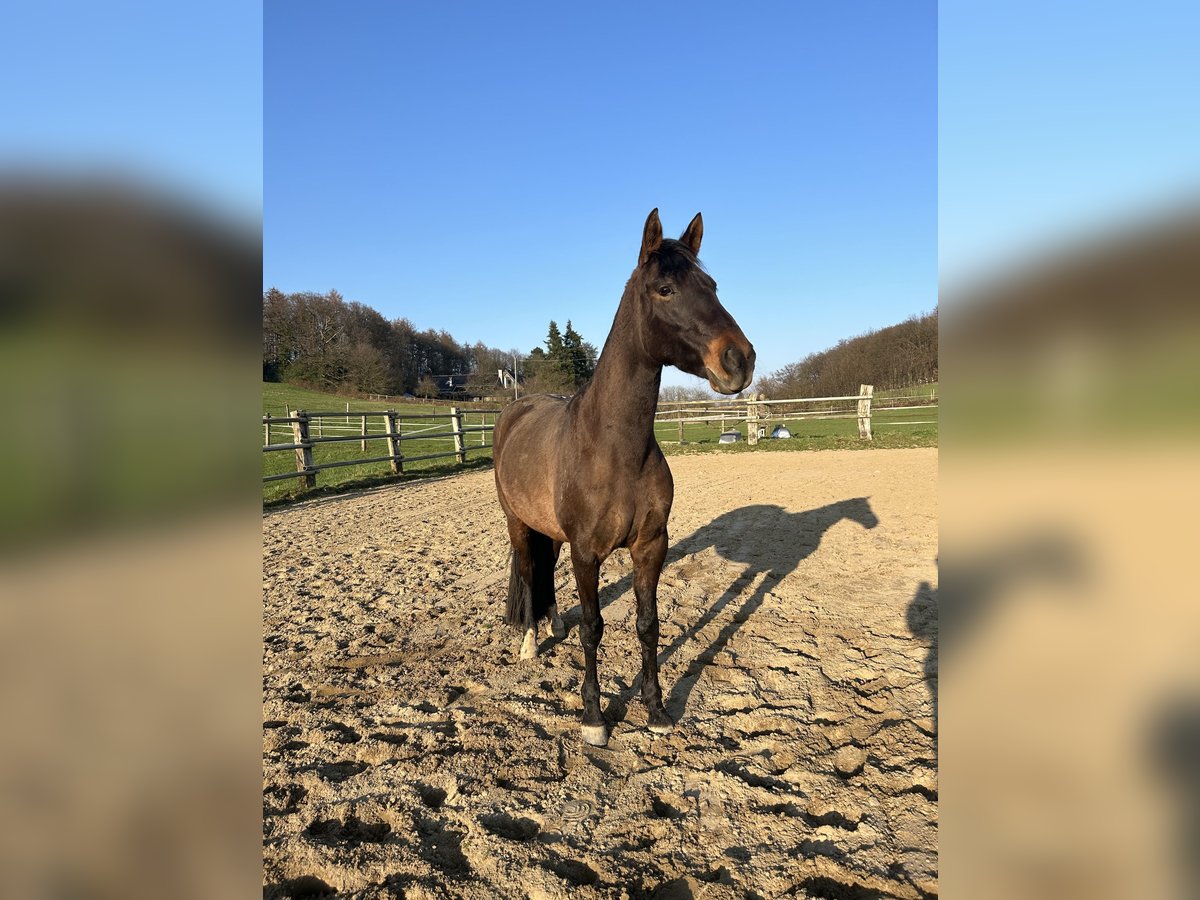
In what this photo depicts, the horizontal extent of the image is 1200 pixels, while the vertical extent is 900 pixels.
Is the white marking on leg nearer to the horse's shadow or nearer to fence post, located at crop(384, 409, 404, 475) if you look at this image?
the horse's shadow

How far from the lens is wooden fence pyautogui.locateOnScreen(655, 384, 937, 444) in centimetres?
1767

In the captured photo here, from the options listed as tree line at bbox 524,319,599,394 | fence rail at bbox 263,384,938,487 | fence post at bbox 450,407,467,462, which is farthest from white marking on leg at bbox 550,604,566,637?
tree line at bbox 524,319,599,394

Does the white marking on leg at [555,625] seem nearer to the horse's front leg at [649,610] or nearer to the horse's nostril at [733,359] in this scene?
the horse's front leg at [649,610]

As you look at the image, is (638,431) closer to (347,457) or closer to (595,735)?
(595,735)

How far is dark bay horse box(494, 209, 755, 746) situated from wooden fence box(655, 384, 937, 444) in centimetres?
997

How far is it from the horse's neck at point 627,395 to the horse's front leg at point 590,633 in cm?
60

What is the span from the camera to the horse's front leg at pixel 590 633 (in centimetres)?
292

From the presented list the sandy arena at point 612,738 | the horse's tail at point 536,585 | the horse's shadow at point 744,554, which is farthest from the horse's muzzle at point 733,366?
the horse's tail at point 536,585

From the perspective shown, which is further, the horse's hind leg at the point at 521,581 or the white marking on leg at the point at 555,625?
the white marking on leg at the point at 555,625

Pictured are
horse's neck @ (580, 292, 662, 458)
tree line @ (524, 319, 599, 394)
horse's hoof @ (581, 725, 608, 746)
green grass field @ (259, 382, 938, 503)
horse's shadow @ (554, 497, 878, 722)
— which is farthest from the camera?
tree line @ (524, 319, 599, 394)
